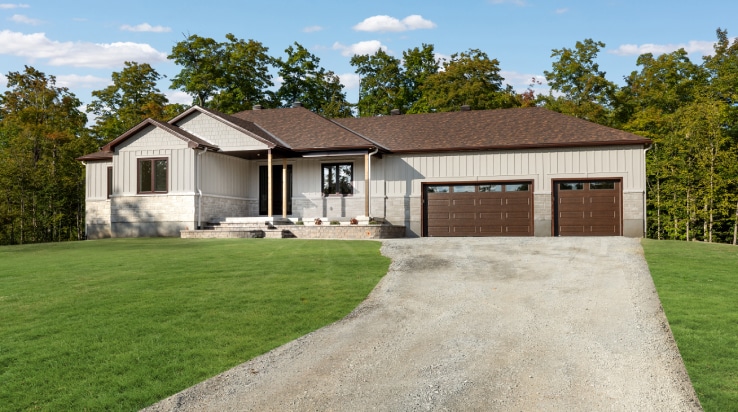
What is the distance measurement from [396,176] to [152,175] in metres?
9.35

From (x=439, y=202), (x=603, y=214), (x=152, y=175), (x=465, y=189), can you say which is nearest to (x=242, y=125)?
(x=152, y=175)

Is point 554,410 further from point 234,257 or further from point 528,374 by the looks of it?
point 234,257

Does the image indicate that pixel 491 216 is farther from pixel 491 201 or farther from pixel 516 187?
pixel 516 187

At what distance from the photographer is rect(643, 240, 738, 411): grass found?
18.4 feet

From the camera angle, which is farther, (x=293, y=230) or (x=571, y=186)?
(x=571, y=186)

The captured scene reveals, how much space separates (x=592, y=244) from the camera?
17.2 meters

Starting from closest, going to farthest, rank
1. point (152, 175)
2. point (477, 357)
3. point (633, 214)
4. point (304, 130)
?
point (477, 357), point (633, 214), point (152, 175), point (304, 130)

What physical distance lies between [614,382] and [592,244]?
12158 mm

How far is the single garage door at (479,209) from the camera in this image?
861 inches

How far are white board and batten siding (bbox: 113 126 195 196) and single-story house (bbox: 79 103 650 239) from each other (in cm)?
4

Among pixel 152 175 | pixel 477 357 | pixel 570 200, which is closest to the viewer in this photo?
pixel 477 357

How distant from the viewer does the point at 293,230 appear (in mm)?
21188

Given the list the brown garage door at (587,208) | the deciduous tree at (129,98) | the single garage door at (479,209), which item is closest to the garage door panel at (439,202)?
the single garage door at (479,209)

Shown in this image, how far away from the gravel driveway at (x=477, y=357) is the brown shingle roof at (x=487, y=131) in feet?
37.0
